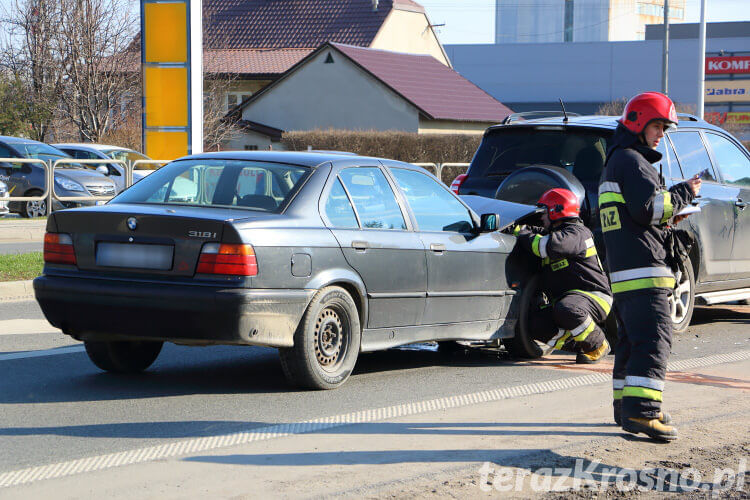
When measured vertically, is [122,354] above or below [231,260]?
below

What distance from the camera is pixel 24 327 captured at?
9680 mm

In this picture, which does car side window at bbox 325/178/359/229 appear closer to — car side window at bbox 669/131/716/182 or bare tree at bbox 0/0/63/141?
car side window at bbox 669/131/716/182

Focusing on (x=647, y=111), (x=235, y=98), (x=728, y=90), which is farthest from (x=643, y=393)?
(x=728, y=90)

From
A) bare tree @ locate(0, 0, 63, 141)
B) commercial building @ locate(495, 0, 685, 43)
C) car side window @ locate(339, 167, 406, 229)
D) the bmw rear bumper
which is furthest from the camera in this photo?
commercial building @ locate(495, 0, 685, 43)

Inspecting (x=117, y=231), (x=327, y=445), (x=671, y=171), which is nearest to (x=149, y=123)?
(x=671, y=171)

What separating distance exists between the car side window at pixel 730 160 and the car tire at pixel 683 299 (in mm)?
1329

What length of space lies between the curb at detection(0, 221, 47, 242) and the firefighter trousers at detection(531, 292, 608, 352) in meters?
13.2

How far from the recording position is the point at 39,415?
6090 millimetres

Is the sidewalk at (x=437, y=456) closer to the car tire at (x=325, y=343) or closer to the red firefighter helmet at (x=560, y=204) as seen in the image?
the car tire at (x=325, y=343)

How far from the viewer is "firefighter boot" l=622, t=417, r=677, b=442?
5.55 metres

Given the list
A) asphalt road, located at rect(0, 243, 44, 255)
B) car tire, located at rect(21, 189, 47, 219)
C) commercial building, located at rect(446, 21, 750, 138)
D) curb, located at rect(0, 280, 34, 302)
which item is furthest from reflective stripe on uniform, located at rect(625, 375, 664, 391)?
commercial building, located at rect(446, 21, 750, 138)

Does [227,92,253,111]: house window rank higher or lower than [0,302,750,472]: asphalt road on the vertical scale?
higher

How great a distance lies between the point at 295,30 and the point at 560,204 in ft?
172

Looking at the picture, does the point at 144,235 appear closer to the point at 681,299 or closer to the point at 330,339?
the point at 330,339
